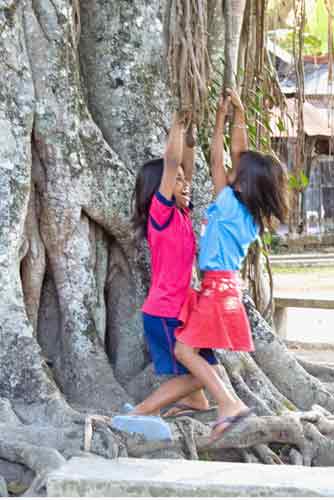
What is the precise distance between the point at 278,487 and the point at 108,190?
7.54 ft

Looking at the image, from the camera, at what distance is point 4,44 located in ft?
16.7

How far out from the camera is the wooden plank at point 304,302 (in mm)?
9055

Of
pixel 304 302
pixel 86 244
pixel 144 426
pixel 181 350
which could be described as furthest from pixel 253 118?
pixel 144 426

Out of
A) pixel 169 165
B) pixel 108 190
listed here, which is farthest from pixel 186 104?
pixel 108 190

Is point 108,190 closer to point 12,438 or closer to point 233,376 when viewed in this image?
point 233,376

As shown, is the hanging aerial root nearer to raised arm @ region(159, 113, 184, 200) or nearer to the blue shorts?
raised arm @ region(159, 113, 184, 200)

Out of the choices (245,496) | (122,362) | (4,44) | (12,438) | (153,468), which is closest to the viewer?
(245,496)

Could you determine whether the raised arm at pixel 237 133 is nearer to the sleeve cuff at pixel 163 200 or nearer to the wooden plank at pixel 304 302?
the sleeve cuff at pixel 163 200

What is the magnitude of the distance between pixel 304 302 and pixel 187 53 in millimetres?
5070

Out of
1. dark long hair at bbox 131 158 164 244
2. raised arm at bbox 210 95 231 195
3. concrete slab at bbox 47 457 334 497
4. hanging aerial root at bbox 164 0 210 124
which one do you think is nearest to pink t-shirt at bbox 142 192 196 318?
dark long hair at bbox 131 158 164 244

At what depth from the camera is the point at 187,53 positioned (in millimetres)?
4598

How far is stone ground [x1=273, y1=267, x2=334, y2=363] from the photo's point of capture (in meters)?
9.35

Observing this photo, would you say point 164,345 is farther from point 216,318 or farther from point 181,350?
point 216,318

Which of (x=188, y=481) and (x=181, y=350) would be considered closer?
(x=188, y=481)
